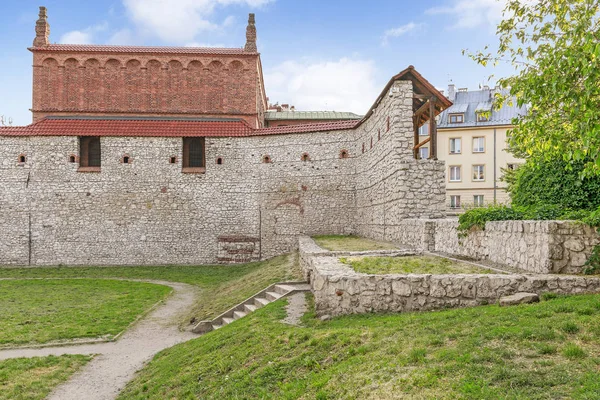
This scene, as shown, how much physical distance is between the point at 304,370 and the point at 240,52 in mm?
23286

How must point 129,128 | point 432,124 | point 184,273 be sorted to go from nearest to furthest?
1. point 432,124
2. point 184,273
3. point 129,128

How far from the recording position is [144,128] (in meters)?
23.8

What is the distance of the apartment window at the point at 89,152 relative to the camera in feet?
78.9

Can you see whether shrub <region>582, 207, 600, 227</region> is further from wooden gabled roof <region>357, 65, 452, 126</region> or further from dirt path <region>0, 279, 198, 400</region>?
dirt path <region>0, 279, 198, 400</region>

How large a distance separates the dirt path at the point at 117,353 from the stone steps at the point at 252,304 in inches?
16.9

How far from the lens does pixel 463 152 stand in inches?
1484

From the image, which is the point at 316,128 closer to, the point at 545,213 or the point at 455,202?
the point at 545,213

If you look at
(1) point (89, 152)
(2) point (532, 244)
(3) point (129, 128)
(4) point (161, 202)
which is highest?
(3) point (129, 128)

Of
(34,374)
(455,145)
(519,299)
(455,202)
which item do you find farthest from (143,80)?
(455,202)

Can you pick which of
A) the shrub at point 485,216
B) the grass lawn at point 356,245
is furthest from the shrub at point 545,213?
the grass lawn at point 356,245

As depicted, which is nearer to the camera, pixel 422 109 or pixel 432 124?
pixel 432 124

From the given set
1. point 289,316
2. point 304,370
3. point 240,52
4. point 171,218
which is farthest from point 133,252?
point 304,370

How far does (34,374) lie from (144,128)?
17079 mm

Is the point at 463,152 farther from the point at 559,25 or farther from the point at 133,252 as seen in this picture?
the point at 559,25
